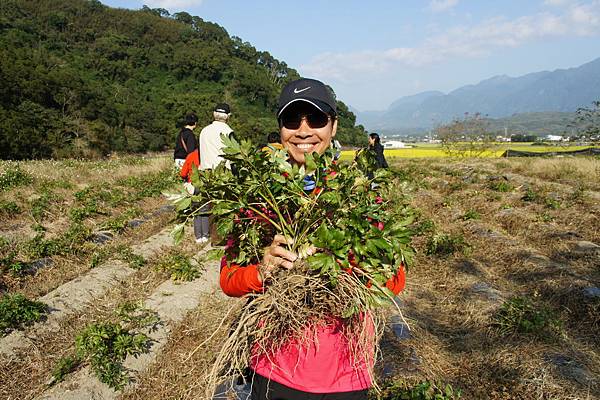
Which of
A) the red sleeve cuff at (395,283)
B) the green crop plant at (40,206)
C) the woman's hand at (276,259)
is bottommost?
the green crop plant at (40,206)

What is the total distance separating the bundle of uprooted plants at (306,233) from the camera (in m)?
1.83

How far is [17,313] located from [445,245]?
750 cm

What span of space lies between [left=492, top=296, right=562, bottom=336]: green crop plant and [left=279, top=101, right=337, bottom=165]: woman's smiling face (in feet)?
12.9

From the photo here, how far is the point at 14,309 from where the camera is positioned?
15.3ft

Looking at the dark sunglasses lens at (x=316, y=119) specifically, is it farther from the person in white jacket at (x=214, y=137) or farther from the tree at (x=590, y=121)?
the tree at (x=590, y=121)

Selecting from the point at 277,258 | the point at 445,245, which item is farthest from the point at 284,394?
the point at 445,245

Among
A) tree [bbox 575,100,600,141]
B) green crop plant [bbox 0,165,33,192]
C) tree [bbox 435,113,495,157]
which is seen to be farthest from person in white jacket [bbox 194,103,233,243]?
tree [bbox 435,113,495,157]

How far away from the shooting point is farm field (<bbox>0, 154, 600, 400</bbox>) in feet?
12.7

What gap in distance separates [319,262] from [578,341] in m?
4.84

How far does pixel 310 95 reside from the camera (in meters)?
2.21

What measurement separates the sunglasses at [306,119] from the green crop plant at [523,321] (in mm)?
3991

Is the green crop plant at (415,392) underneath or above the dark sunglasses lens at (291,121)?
underneath

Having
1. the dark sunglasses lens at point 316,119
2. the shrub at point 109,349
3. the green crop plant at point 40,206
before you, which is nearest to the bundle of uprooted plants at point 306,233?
the dark sunglasses lens at point 316,119

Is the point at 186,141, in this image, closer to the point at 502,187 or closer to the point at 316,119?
the point at 316,119
